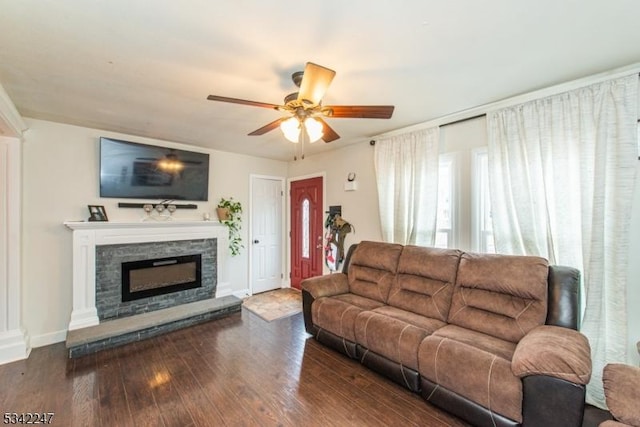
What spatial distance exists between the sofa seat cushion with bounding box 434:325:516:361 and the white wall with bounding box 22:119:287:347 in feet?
12.9

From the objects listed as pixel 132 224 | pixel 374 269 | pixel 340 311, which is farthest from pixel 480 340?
pixel 132 224

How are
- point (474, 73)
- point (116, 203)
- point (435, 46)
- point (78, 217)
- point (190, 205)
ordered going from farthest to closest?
point (190, 205) < point (116, 203) < point (78, 217) < point (474, 73) < point (435, 46)

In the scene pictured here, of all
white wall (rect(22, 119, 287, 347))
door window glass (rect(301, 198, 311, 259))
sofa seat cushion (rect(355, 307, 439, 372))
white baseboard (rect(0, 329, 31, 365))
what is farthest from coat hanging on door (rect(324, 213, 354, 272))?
white baseboard (rect(0, 329, 31, 365))

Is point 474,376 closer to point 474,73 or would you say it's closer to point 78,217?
point 474,73

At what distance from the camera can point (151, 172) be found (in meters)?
3.69

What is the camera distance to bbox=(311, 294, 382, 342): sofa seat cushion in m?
2.66

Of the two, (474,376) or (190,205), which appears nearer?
(474,376)

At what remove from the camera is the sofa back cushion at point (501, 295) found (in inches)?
83.1

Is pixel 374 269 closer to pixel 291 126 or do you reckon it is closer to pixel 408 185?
pixel 408 185

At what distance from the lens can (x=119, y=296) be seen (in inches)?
134

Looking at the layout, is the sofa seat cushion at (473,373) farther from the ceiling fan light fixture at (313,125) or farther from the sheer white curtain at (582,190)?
the ceiling fan light fixture at (313,125)

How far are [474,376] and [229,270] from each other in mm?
3728

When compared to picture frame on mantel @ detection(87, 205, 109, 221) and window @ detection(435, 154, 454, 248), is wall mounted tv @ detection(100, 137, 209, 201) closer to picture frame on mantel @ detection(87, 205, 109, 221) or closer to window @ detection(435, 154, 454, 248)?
picture frame on mantel @ detection(87, 205, 109, 221)

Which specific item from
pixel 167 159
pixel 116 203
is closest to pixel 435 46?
pixel 167 159
